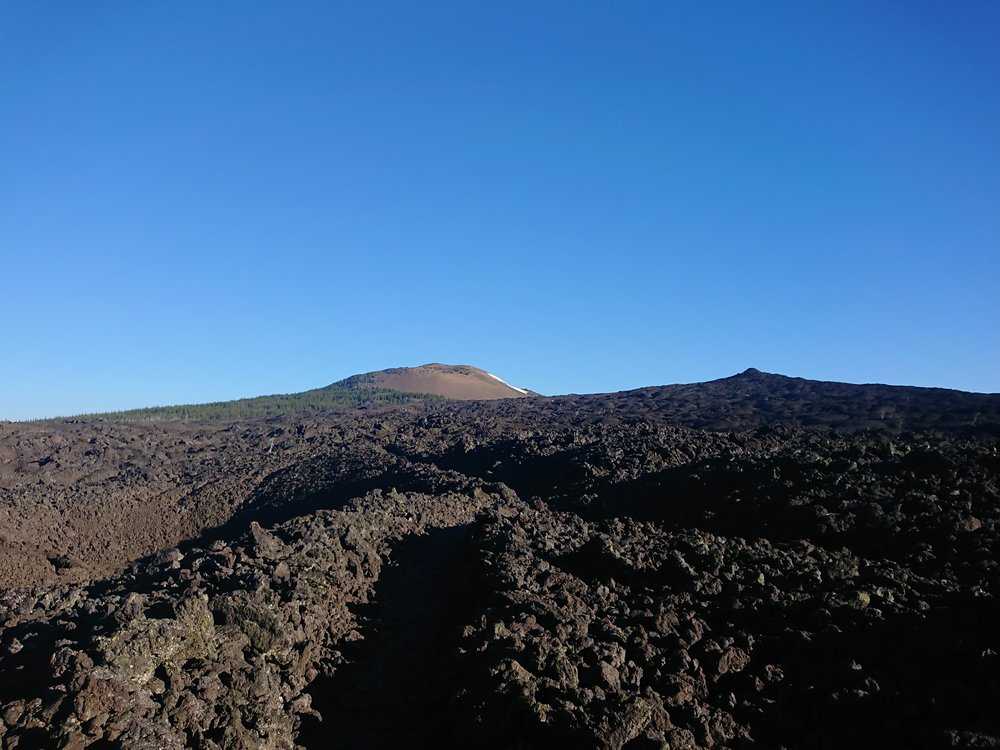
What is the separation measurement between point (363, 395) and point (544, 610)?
50.3 meters

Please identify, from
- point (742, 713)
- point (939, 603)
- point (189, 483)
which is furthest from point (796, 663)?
point (189, 483)

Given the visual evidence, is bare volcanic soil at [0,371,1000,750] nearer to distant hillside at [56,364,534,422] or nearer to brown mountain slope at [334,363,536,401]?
distant hillside at [56,364,534,422]

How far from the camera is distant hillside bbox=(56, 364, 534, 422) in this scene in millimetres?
48094

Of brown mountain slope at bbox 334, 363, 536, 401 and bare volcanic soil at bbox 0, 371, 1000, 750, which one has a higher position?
brown mountain slope at bbox 334, 363, 536, 401

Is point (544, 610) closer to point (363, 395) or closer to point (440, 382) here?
point (363, 395)

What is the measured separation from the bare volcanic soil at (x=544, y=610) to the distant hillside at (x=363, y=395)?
92.0 ft

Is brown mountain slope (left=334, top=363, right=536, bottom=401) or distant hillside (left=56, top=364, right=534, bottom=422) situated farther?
brown mountain slope (left=334, top=363, right=536, bottom=401)

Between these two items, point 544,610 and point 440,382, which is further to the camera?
point 440,382

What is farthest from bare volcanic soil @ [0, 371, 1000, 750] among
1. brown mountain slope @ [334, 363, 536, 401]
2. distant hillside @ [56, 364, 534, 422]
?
brown mountain slope @ [334, 363, 536, 401]

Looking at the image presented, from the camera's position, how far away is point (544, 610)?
29.6 ft

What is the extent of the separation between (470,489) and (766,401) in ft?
60.2

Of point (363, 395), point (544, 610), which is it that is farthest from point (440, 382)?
point (544, 610)

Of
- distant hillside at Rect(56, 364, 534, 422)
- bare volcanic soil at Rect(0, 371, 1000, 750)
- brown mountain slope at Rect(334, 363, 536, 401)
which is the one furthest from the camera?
brown mountain slope at Rect(334, 363, 536, 401)

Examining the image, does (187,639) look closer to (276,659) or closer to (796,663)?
(276,659)
